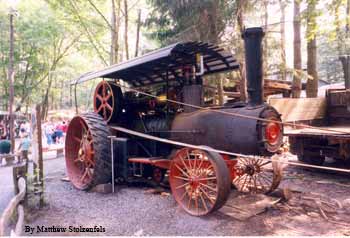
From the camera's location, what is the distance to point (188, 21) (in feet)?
29.5

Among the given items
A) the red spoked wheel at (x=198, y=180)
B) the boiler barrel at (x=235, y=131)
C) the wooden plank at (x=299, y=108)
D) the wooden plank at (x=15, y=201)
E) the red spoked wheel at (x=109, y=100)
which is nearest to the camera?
the wooden plank at (x=15, y=201)

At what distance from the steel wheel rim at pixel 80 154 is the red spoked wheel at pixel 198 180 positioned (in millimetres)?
1961

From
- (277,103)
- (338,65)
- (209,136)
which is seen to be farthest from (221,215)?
(338,65)

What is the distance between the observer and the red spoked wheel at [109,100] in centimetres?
641

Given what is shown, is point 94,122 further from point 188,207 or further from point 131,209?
point 188,207

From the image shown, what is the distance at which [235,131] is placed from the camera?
4566 millimetres

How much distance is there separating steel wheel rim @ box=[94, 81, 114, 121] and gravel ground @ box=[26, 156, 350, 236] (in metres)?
1.64

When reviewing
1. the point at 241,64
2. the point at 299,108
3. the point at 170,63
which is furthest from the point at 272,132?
the point at 241,64

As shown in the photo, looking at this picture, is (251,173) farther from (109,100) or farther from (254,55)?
(109,100)

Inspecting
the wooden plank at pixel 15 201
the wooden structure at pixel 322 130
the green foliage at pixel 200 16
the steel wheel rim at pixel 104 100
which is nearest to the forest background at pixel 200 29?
the green foliage at pixel 200 16

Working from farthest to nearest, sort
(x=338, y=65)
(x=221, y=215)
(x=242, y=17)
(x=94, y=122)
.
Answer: (x=338, y=65) < (x=242, y=17) < (x=94, y=122) < (x=221, y=215)

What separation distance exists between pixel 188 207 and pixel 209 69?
9.30 feet

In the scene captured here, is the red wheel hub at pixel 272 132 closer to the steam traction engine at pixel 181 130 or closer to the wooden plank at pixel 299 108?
the steam traction engine at pixel 181 130

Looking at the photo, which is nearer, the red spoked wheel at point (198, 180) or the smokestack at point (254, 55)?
the red spoked wheel at point (198, 180)
